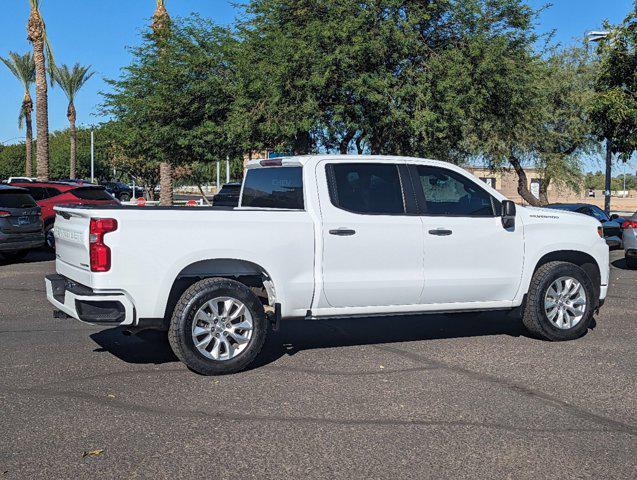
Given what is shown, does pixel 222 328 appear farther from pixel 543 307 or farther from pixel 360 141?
pixel 360 141

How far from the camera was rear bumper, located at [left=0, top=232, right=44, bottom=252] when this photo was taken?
50.1 feet

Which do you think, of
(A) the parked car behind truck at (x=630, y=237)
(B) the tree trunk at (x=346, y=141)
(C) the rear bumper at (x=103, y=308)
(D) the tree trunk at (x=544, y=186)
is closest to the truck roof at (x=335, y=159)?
(C) the rear bumper at (x=103, y=308)

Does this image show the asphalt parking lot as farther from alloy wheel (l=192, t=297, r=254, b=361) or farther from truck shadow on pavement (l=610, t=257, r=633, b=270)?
truck shadow on pavement (l=610, t=257, r=633, b=270)

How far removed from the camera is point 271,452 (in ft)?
15.1

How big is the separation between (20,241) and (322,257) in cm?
1066

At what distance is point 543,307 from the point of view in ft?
26.2

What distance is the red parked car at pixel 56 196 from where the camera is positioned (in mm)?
18938

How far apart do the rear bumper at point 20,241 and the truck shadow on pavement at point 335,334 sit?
7.88 metres

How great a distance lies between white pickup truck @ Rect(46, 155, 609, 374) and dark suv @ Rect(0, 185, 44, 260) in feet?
29.1

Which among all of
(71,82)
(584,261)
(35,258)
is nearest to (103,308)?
(584,261)

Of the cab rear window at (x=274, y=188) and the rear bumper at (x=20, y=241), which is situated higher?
the cab rear window at (x=274, y=188)

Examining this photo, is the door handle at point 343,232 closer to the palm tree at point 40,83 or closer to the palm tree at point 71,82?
the palm tree at point 40,83

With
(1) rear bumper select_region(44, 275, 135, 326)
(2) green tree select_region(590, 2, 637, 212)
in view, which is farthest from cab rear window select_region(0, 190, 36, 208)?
(2) green tree select_region(590, 2, 637, 212)

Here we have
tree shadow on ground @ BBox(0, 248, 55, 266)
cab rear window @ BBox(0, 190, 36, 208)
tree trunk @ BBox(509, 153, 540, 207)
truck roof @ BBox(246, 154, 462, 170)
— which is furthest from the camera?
tree trunk @ BBox(509, 153, 540, 207)
